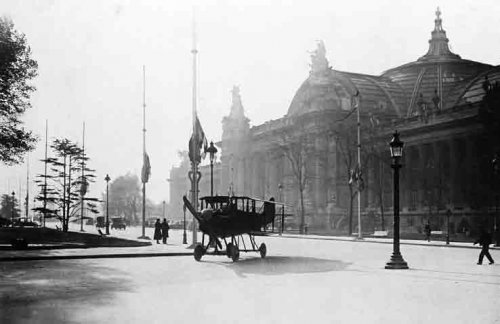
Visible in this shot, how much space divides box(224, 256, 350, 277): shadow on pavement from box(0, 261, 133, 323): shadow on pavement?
4412mm

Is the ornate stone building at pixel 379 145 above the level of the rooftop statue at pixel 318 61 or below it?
below

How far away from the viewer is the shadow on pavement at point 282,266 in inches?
834

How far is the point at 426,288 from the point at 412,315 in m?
4.45

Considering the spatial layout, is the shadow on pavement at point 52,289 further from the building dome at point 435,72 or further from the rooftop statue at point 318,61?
the building dome at point 435,72

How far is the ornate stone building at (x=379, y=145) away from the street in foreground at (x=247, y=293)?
2511 centimetres

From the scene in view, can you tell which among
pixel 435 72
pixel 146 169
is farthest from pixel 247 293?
pixel 435 72

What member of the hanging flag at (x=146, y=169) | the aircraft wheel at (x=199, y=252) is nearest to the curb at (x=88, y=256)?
the aircraft wheel at (x=199, y=252)

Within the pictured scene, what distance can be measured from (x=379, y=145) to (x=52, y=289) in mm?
65638

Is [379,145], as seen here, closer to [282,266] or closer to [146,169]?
[146,169]

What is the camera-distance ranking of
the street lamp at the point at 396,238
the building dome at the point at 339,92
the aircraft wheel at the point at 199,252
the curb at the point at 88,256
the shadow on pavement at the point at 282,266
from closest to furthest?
the shadow on pavement at the point at 282,266 < the street lamp at the point at 396,238 < the aircraft wheel at the point at 199,252 < the curb at the point at 88,256 < the building dome at the point at 339,92

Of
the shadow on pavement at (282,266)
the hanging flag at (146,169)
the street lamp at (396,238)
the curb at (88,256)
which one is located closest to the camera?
the shadow on pavement at (282,266)

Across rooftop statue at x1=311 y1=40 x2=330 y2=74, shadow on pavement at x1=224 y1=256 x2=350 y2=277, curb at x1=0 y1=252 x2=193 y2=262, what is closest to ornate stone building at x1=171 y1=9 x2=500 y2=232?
rooftop statue at x1=311 y1=40 x2=330 y2=74

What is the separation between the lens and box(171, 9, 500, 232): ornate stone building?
64938mm

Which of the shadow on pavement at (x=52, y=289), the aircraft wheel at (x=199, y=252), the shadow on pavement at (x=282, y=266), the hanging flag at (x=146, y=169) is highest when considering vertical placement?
the hanging flag at (x=146, y=169)
